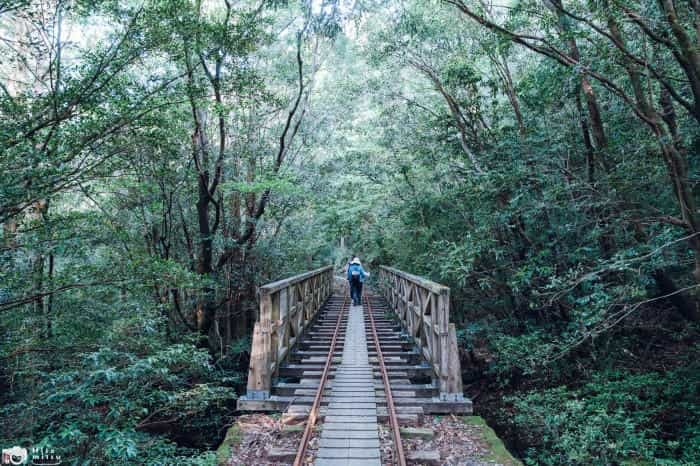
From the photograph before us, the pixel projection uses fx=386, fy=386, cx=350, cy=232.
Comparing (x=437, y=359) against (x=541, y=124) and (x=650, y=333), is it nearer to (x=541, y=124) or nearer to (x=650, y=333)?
(x=650, y=333)

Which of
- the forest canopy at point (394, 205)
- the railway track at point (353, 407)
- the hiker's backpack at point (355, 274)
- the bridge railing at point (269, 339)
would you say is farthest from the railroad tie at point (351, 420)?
the hiker's backpack at point (355, 274)

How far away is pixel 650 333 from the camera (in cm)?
765

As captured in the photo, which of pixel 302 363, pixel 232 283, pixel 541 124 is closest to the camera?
pixel 302 363

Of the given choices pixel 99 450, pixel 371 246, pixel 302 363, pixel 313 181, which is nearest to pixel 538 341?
pixel 302 363

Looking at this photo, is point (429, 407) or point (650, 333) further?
point (650, 333)

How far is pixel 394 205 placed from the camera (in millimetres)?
13203

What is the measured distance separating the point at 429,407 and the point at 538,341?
11.0 ft

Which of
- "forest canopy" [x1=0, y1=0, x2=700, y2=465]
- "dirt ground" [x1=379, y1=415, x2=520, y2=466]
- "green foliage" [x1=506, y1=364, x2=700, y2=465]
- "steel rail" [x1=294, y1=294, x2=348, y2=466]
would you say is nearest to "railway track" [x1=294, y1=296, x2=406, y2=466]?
"steel rail" [x1=294, y1=294, x2=348, y2=466]

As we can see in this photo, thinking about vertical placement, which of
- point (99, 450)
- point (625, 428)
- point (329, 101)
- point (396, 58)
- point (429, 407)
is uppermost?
point (329, 101)

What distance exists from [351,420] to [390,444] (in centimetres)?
50

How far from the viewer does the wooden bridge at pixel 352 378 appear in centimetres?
396

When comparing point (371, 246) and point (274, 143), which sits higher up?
point (274, 143)

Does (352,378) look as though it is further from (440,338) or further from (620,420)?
(620,420)

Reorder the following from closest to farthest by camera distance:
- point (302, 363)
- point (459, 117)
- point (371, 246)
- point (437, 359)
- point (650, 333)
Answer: point (437, 359) → point (302, 363) → point (650, 333) → point (459, 117) → point (371, 246)
